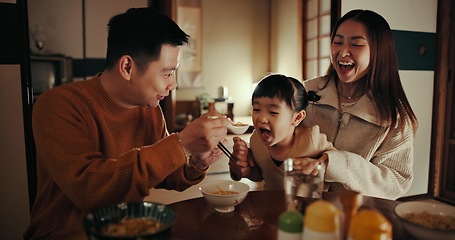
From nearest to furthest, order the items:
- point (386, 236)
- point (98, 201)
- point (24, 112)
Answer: point (386, 236)
point (98, 201)
point (24, 112)

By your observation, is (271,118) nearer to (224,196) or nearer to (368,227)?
(224,196)

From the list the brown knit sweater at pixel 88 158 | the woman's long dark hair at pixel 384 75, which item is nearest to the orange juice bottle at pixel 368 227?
the brown knit sweater at pixel 88 158

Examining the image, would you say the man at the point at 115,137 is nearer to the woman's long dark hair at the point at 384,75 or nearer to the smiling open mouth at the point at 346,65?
the smiling open mouth at the point at 346,65

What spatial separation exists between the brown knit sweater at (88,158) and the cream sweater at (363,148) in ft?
2.31

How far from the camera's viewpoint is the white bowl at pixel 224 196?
129cm

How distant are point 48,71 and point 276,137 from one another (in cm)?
396

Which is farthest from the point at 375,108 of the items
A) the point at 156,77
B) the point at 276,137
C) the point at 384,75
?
the point at 156,77

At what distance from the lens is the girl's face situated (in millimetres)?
1665

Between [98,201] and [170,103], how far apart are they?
12.0 ft

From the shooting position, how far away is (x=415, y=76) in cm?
383

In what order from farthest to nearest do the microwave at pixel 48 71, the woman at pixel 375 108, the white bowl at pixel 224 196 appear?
1. the microwave at pixel 48 71
2. the woman at pixel 375 108
3. the white bowl at pixel 224 196

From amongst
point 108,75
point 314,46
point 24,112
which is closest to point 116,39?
point 108,75

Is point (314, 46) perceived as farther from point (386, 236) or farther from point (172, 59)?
point (386, 236)

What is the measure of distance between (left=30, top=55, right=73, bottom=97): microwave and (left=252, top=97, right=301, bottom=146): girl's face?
12.5ft
